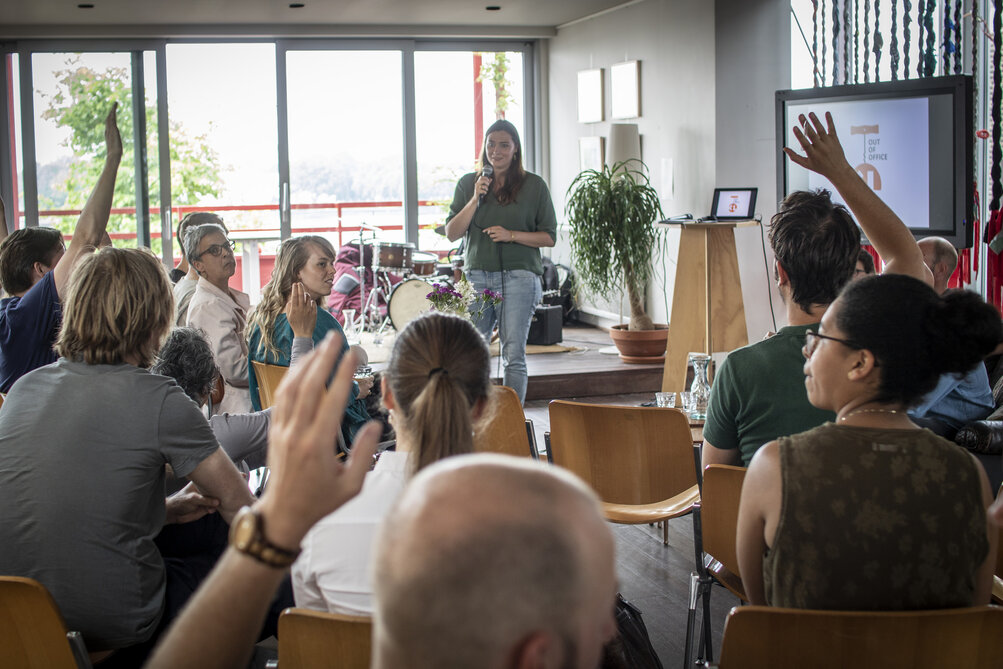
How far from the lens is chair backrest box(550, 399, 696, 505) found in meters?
3.02

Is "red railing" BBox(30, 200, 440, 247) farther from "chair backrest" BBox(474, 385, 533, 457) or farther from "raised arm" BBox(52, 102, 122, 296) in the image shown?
"chair backrest" BBox(474, 385, 533, 457)

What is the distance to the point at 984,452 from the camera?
333 centimetres

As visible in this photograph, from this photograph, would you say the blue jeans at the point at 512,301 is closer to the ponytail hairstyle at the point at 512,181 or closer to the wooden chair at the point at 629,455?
the ponytail hairstyle at the point at 512,181

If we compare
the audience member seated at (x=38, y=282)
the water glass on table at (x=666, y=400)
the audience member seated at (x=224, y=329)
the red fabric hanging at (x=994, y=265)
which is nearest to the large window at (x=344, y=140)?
the audience member seated at (x=224, y=329)

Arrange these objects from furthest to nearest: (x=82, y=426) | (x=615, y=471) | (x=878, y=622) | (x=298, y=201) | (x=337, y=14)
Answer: (x=298, y=201), (x=337, y=14), (x=615, y=471), (x=82, y=426), (x=878, y=622)

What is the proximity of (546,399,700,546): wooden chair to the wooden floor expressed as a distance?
303mm

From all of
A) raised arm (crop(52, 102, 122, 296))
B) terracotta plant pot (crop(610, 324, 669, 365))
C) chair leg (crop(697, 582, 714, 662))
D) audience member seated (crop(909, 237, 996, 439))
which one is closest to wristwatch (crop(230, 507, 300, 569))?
chair leg (crop(697, 582, 714, 662))

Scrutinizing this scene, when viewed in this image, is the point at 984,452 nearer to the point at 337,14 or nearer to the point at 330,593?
the point at 330,593

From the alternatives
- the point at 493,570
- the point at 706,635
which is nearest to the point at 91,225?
the point at 706,635

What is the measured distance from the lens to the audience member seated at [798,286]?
7.45 feet

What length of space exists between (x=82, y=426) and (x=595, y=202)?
6101 mm

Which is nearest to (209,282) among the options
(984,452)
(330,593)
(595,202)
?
(330,593)

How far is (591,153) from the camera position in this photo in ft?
30.5

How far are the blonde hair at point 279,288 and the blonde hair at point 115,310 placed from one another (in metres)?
1.57
